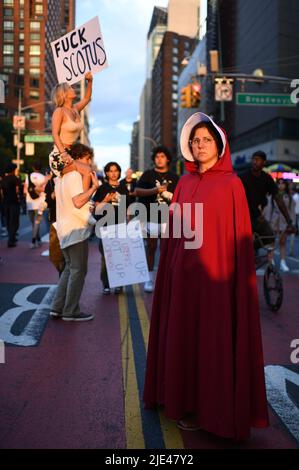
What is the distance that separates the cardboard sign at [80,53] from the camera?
6.84 meters

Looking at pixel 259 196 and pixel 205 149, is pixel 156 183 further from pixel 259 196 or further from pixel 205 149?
A: pixel 205 149

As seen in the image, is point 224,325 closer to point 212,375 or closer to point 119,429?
point 212,375

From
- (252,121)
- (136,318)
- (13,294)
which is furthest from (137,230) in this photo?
(252,121)

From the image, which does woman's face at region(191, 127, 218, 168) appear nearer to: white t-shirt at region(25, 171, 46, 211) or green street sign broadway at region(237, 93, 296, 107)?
white t-shirt at region(25, 171, 46, 211)

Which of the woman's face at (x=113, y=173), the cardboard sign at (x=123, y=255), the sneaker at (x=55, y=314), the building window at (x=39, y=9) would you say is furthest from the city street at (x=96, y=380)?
the building window at (x=39, y=9)

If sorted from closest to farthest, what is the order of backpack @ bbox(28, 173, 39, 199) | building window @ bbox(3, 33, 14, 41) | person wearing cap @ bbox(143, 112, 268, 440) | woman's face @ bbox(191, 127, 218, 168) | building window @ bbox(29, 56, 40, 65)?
person wearing cap @ bbox(143, 112, 268, 440) < woman's face @ bbox(191, 127, 218, 168) < building window @ bbox(3, 33, 14, 41) < building window @ bbox(29, 56, 40, 65) < backpack @ bbox(28, 173, 39, 199)

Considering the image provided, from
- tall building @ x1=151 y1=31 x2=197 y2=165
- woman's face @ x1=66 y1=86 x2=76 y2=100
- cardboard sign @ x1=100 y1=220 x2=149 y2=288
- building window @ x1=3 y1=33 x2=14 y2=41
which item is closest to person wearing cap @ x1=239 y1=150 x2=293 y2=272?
cardboard sign @ x1=100 y1=220 x2=149 y2=288

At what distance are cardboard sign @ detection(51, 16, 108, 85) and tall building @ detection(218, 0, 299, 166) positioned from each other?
32.4 metres

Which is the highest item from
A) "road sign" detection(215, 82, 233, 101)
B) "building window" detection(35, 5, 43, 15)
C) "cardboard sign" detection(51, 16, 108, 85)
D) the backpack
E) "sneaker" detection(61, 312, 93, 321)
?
"road sign" detection(215, 82, 233, 101)

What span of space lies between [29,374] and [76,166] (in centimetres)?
244

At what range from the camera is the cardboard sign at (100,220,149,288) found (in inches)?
274

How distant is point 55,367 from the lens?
14.3 feet

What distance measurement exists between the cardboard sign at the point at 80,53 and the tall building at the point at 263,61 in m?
32.4

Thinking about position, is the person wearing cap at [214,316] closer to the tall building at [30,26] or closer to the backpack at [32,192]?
the tall building at [30,26]
